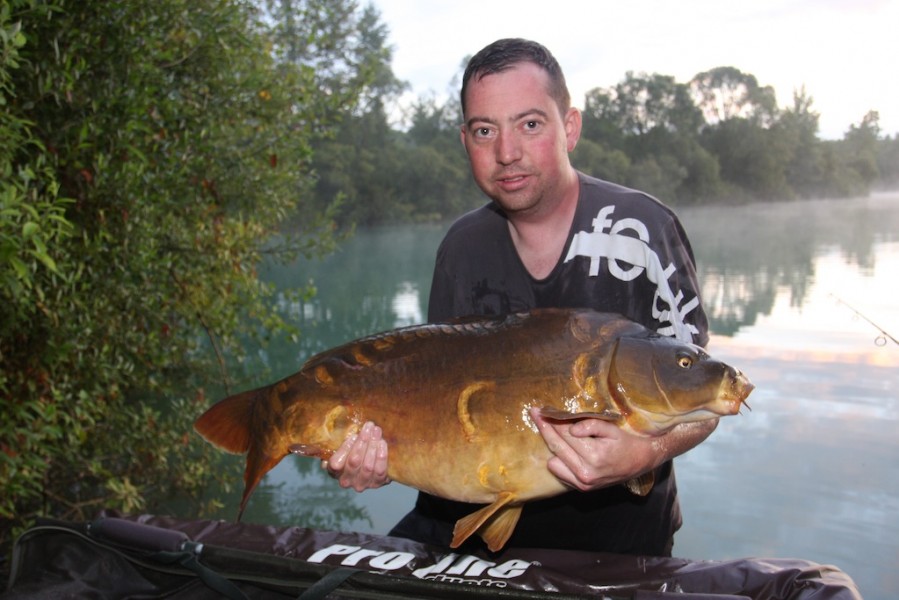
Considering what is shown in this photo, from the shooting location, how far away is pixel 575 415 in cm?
118

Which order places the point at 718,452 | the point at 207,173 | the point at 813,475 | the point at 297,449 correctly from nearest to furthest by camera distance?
the point at 297,449
the point at 207,173
the point at 813,475
the point at 718,452

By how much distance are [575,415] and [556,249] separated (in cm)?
52

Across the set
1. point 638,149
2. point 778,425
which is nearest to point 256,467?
point 778,425

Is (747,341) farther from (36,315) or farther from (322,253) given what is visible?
(36,315)

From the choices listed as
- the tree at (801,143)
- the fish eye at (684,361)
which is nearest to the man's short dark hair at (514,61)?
the fish eye at (684,361)

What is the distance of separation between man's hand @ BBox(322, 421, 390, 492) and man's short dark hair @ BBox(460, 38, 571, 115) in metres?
0.72

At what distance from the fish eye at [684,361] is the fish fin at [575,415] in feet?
0.42

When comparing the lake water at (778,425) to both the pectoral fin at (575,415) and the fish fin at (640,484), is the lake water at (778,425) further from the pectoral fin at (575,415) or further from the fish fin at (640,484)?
the pectoral fin at (575,415)

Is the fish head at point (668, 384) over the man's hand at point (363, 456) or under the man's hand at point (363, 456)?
over

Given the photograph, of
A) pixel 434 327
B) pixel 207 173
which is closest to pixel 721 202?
pixel 207 173

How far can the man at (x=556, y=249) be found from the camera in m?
1.50

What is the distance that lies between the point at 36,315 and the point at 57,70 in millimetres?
776

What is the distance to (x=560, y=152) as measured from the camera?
1533 millimetres

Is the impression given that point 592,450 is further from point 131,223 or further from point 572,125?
point 131,223
